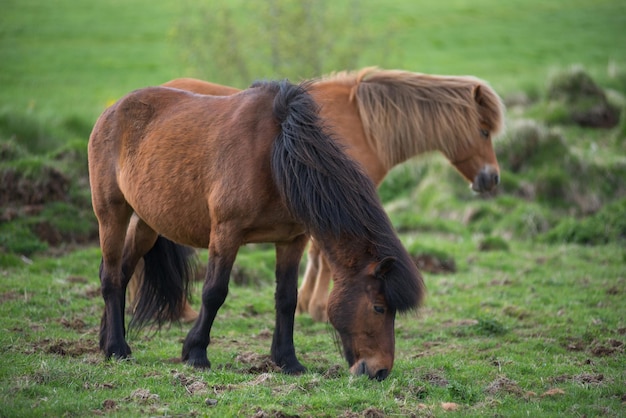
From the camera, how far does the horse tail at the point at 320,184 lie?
550 cm

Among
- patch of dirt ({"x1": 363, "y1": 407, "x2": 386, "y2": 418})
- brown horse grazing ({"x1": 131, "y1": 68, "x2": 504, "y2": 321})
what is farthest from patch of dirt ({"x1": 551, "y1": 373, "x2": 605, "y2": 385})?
brown horse grazing ({"x1": 131, "y1": 68, "x2": 504, "y2": 321})

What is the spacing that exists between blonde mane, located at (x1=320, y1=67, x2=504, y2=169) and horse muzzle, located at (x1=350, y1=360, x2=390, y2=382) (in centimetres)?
355

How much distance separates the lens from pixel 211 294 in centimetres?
578

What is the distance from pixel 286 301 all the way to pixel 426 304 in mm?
3178

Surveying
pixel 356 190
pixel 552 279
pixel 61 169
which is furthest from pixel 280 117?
pixel 61 169

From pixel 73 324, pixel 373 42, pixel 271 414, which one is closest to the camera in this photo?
pixel 271 414

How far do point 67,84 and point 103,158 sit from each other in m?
22.0

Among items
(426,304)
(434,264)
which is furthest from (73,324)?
(434,264)

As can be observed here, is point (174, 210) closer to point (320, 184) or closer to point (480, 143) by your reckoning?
point (320, 184)

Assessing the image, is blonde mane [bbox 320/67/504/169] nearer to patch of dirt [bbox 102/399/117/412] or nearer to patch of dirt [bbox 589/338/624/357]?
patch of dirt [bbox 589/338/624/357]

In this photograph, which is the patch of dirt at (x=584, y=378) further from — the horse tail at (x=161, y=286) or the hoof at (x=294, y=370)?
the horse tail at (x=161, y=286)

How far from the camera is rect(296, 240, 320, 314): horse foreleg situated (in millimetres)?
8969

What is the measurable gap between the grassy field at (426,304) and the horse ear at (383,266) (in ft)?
2.60

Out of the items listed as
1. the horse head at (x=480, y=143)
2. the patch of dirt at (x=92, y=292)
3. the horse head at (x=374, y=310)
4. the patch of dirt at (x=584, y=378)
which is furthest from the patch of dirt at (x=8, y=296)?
the patch of dirt at (x=584, y=378)
